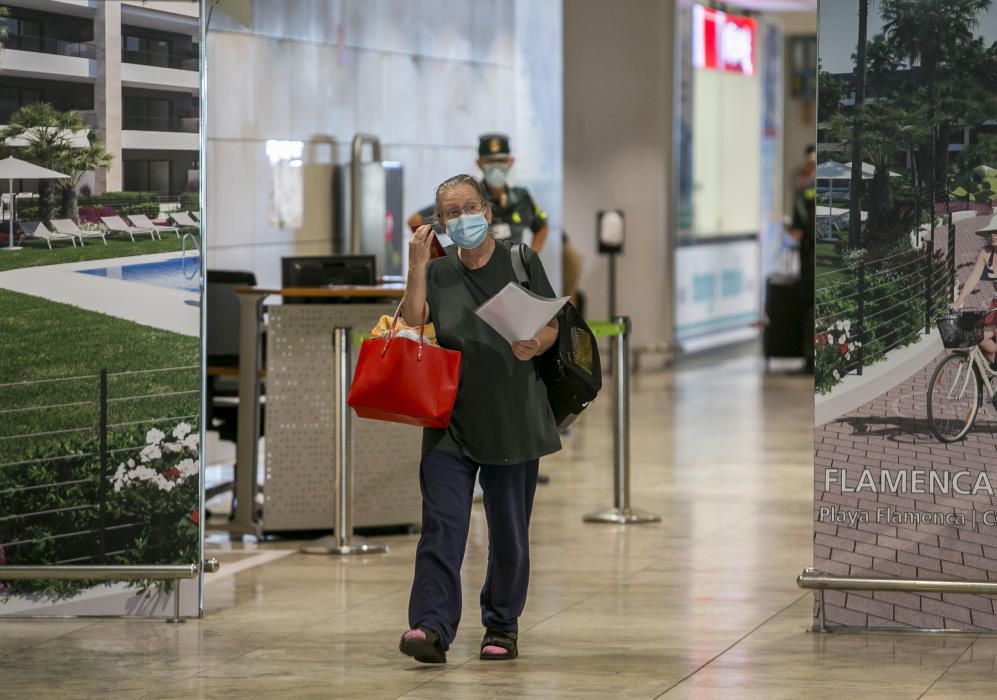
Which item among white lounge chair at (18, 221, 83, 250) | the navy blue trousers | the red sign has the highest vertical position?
the red sign

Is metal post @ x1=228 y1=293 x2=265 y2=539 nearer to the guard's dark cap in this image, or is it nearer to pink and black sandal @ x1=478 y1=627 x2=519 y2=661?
the guard's dark cap

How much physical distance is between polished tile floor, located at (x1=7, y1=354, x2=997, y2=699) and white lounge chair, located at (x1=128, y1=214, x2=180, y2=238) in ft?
4.46

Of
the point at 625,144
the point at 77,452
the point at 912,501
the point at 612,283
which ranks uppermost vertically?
the point at 625,144

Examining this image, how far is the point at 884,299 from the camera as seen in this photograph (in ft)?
19.5

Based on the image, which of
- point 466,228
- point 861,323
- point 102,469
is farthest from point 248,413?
point 861,323

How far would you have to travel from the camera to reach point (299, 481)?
8.20 metres

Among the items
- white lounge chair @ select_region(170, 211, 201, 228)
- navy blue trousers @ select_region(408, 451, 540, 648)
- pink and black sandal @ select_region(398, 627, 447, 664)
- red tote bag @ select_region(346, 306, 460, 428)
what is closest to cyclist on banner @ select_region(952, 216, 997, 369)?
navy blue trousers @ select_region(408, 451, 540, 648)

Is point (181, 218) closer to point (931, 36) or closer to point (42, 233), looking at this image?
point (42, 233)

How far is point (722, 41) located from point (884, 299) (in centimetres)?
1426

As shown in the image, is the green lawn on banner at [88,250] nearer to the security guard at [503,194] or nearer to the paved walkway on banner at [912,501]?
the paved walkway on banner at [912,501]

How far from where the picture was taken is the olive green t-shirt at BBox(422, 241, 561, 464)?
215 inches

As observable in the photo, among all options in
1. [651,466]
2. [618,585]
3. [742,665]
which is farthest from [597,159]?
[742,665]

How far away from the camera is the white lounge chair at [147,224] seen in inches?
245

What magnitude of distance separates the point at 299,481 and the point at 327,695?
3046mm
